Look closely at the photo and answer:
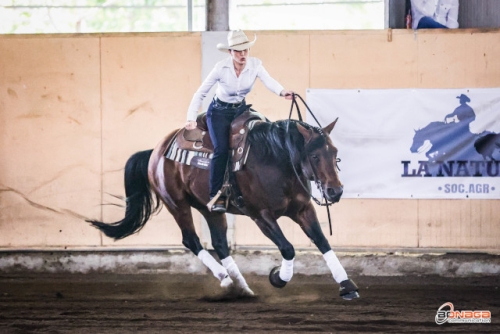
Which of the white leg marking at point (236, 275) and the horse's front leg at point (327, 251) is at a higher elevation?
the horse's front leg at point (327, 251)

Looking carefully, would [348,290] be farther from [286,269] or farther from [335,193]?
[335,193]

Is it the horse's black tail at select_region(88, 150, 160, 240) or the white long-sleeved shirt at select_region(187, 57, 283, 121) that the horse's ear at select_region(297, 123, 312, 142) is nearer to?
the white long-sleeved shirt at select_region(187, 57, 283, 121)

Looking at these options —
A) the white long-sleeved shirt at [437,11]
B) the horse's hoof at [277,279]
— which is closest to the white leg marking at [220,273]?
the horse's hoof at [277,279]

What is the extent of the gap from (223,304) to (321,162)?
4.96 feet

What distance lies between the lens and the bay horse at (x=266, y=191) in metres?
6.21

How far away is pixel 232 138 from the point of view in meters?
6.58

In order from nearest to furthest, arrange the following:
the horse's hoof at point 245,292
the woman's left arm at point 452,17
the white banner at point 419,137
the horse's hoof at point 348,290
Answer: the horse's hoof at point 348,290
the horse's hoof at point 245,292
the white banner at point 419,137
the woman's left arm at point 452,17

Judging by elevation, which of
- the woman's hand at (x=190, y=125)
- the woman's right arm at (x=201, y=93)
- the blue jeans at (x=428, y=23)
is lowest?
the woman's hand at (x=190, y=125)

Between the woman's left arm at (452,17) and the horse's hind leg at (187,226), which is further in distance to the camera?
the woman's left arm at (452,17)

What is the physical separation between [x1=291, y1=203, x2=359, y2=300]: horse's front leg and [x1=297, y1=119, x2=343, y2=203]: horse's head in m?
0.37

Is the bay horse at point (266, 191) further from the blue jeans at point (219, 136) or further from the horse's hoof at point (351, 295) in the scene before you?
the blue jeans at point (219, 136)

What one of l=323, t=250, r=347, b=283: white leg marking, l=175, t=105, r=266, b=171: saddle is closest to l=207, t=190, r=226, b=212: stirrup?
l=175, t=105, r=266, b=171: saddle

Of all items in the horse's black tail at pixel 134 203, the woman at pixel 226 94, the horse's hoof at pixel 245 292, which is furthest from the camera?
the horse's black tail at pixel 134 203

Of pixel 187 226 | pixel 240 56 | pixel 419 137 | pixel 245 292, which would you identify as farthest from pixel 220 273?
pixel 419 137
